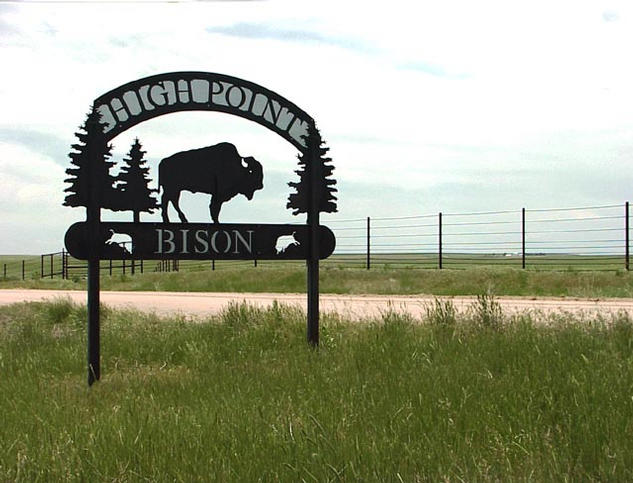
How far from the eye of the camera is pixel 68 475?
12.0ft

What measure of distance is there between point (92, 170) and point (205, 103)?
157 centimetres

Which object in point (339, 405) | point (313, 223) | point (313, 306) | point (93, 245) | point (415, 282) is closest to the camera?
point (339, 405)

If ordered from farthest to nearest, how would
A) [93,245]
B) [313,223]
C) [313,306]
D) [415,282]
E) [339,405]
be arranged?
[415,282] → [313,223] → [313,306] → [93,245] → [339,405]

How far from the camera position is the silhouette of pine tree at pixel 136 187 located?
7.66 m

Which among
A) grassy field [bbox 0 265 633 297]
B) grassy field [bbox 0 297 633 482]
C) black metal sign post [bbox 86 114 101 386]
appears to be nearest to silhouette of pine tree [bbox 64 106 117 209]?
black metal sign post [bbox 86 114 101 386]

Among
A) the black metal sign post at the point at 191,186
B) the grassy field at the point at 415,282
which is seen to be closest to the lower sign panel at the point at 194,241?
the black metal sign post at the point at 191,186

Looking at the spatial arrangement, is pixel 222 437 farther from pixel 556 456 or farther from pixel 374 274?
pixel 374 274

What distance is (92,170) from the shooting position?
7.36m

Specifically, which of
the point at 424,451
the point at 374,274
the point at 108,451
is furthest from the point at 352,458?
the point at 374,274

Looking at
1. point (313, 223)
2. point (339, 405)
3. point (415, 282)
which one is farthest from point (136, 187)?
point (415, 282)

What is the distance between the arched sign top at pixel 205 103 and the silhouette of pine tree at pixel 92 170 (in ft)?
0.45

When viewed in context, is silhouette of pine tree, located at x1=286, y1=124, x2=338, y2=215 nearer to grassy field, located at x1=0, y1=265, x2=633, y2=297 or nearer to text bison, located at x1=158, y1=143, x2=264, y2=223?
text bison, located at x1=158, y1=143, x2=264, y2=223

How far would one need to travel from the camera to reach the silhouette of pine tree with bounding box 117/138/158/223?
7.66m

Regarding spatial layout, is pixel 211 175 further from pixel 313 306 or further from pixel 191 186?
pixel 313 306
